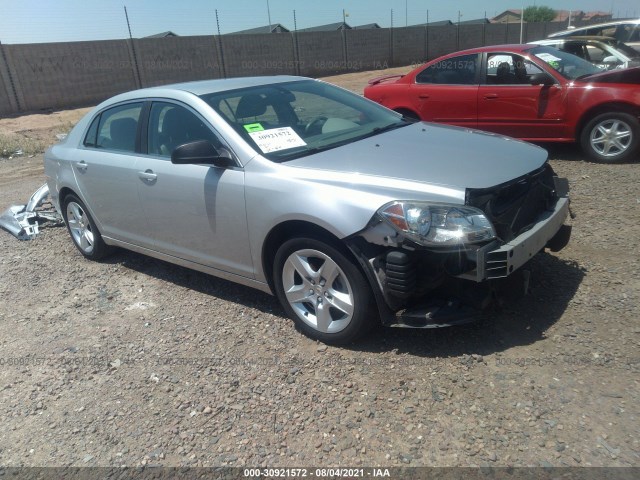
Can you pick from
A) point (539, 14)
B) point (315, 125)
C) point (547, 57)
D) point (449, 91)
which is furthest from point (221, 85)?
point (539, 14)

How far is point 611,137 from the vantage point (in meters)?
6.89

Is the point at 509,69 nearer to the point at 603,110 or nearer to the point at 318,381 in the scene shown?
the point at 603,110

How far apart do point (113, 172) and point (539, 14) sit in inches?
2926

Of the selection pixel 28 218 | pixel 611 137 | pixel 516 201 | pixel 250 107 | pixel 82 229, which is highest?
pixel 250 107

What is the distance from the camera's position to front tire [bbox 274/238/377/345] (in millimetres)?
3209

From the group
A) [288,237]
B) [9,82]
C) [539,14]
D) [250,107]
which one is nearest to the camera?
[288,237]

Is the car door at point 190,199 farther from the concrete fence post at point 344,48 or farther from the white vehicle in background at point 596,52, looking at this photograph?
the concrete fence post at point 344,48

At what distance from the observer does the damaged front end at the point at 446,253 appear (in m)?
2.94

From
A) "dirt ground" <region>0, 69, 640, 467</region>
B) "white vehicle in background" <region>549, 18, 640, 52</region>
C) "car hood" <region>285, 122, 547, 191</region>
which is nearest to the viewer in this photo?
"dirt ground" <region>0, 69, 640, 467</region>

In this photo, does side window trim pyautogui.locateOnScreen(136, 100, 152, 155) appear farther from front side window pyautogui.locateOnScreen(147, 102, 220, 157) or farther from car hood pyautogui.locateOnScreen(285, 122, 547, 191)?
car hood pyautogui.locateOnScreen(285, 122, 547, 191)

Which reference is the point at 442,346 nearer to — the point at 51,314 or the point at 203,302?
the point at 203,302

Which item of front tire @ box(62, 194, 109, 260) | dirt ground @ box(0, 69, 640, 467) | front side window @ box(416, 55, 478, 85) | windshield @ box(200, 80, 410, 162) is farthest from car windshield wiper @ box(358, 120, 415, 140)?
front side window @ box(416, 55, 478, 85)

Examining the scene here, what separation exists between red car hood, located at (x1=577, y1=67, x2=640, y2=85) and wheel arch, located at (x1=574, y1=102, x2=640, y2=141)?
0.32 meters

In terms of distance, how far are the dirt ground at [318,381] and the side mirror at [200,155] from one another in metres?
1.15
